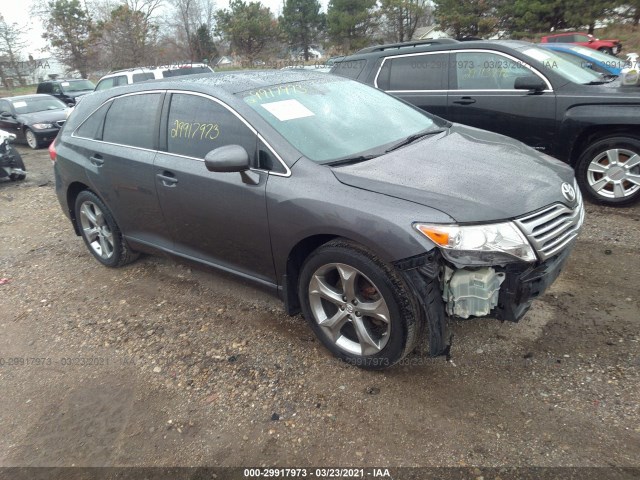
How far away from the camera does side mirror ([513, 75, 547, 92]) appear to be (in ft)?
16.7

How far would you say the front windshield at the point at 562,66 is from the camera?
16.9 ft

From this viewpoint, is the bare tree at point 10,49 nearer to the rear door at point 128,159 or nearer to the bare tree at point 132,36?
the bare tree at point 132,36

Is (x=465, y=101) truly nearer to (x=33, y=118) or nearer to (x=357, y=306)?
(x=357, y=306)

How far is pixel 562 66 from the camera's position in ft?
17.5

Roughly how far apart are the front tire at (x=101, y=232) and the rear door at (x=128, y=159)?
0.17 metres

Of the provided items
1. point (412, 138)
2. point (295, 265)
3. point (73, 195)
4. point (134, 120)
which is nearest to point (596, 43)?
point (412, 138)

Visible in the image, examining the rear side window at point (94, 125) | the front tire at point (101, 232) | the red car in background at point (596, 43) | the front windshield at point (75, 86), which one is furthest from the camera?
the red car in background at point (596, 43)

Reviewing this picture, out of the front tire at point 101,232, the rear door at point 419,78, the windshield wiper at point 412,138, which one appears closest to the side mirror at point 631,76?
the rear door at point 419,78

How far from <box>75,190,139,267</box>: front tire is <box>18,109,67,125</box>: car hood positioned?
9.39 m

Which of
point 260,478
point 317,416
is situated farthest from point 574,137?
point 260,478

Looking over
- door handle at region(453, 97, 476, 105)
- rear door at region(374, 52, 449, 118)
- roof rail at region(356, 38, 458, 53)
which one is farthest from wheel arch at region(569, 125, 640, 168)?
roof rail at region(356, 38, 458, 53)

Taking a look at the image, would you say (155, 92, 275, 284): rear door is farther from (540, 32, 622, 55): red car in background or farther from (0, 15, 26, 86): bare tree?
(0, 15, 26, 86): bare tree

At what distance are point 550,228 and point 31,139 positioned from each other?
13448mm

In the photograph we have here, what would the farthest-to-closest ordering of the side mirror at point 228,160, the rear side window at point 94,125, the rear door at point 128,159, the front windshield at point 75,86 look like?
the front windshield at point 75,86
the rear side window at point 94,125
the rear door at point 128,159
the side mirror at point 228,160
